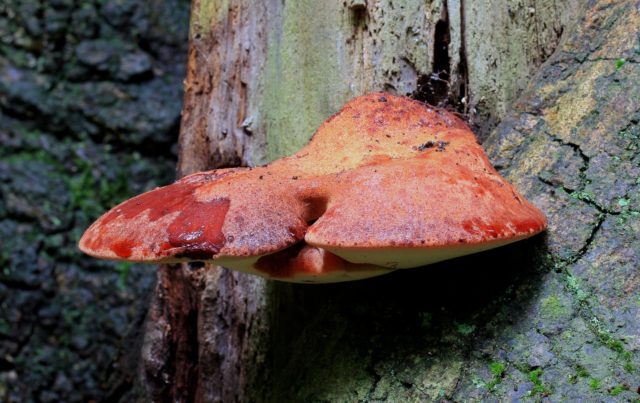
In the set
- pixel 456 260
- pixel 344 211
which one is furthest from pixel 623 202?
pixel 344 211

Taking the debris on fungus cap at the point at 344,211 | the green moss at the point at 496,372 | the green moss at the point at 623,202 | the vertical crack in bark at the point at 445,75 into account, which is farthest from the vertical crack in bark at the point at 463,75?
the green moss at the point at 496,372

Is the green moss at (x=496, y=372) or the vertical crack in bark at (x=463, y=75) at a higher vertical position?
the vertical crack in bark at (x=463, y=75)

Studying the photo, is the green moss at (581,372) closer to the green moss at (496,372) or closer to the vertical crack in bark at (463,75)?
the green moss at (496,372)

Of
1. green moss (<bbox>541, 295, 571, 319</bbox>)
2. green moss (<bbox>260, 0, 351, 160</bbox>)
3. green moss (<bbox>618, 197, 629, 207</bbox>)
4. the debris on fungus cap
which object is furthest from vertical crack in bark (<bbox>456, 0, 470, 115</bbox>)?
green moss (<bbox>541, 295, 571, 319</bbox>)

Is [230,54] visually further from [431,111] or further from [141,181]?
[141,181]

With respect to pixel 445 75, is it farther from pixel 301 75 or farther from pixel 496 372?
pixel 496 372

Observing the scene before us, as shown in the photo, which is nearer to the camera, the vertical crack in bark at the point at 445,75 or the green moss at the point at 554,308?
the green moss at the point at 554,308

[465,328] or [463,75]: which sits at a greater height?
[463,75]
